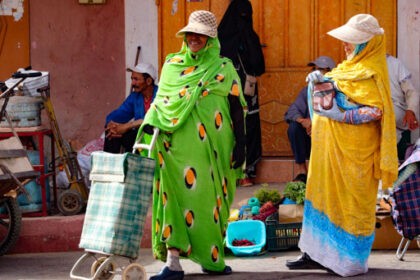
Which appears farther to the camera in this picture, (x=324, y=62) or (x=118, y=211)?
(x=324, y=62)

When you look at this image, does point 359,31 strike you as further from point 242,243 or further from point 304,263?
point 242,243

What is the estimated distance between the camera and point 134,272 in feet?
24.5

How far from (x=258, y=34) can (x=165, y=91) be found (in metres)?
3.64

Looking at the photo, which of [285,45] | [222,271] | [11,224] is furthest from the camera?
[285,45]

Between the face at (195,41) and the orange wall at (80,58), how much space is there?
388 cm

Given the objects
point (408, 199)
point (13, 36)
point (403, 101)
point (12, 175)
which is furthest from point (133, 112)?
point (408, 199)

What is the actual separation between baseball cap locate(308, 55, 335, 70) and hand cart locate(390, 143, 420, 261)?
250 centimetres

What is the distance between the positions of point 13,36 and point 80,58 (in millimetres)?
743

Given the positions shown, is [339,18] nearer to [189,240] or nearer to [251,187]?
[251,187]

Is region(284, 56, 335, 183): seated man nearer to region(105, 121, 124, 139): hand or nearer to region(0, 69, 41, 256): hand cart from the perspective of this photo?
region(105, 121, 124, 139): hand

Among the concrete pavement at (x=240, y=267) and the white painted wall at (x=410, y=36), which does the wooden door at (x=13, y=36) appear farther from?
the white painted wall at (x=410, y=36)

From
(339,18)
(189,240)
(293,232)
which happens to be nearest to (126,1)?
(339,18)

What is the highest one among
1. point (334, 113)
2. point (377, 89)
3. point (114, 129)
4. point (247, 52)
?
point (247, 52)

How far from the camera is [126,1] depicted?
11.7 m
